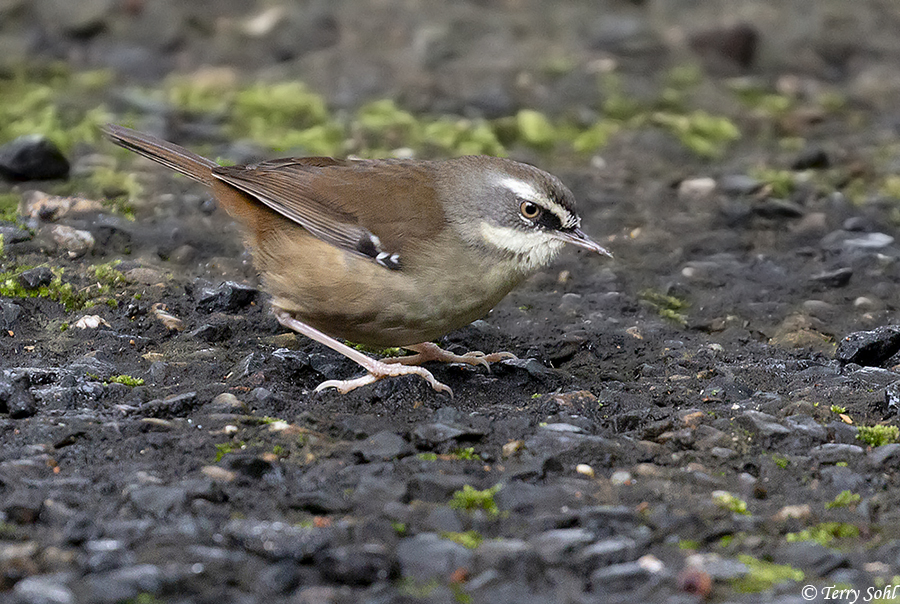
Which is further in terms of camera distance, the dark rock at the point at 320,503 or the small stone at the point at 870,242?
the small stone at the point at 870,242

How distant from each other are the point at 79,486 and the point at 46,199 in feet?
12.8

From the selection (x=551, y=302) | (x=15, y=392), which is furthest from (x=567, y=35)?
(x=15, y=392)

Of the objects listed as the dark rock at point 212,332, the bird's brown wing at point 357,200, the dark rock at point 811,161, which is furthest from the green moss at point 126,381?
the dark rock at point 811,161

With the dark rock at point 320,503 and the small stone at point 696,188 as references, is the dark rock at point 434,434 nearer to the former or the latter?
the dark rock at point 320,503

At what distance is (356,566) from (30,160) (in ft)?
18.3

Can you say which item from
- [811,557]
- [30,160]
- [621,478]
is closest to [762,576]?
[811,557]

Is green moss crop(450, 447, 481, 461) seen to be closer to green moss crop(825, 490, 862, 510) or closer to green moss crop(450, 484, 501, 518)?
green moss crop(450, 484, 501, 518)

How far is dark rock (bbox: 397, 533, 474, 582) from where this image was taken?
3719 mm

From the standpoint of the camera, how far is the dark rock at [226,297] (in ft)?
20.9

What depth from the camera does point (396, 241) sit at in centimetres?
549

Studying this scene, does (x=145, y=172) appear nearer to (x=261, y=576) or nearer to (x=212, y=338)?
(x=212, y=338)

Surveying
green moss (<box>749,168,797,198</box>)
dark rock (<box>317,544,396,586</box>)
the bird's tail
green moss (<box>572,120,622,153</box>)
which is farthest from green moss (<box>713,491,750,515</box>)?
green moss (<box>572,120,622,153</box>)

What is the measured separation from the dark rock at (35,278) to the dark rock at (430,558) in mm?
3426

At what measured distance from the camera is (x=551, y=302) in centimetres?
691
